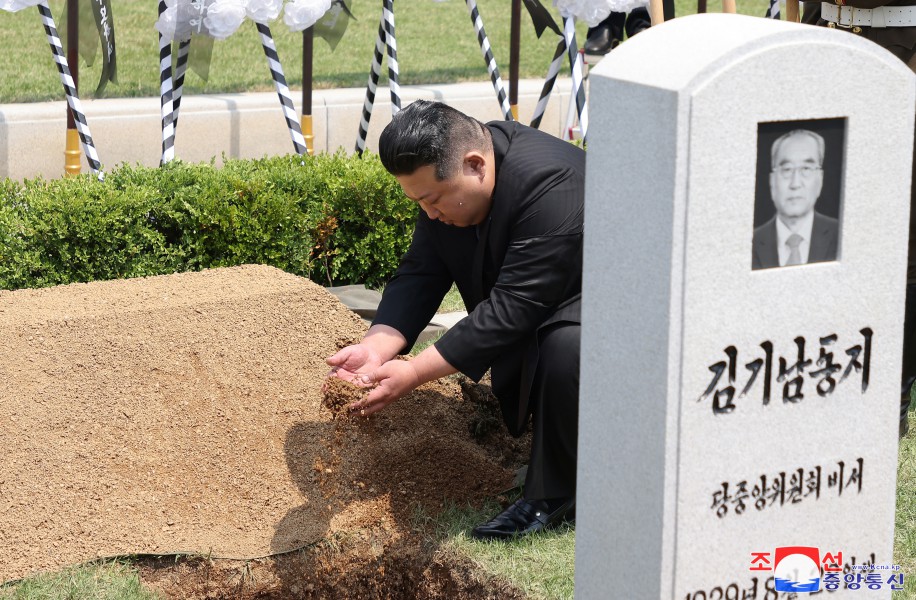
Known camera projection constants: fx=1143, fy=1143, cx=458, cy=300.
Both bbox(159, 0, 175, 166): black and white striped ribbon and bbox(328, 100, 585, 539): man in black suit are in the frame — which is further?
bbox(159, 0, 175, 166): black and white striped ribbon

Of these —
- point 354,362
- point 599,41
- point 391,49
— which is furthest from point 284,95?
point 599,41

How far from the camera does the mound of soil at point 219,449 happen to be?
3.49m

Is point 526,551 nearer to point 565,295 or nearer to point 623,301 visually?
point 565,295

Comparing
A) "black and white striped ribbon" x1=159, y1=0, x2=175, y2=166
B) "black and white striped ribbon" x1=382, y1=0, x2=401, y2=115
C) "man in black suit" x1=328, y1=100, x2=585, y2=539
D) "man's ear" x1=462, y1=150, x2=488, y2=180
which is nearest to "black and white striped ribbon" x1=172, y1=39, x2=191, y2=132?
"black and white striped ribbon" x1=159, y1=0, x2=175, y2=166

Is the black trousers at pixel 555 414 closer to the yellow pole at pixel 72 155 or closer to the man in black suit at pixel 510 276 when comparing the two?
the man in black suit at pixel 510 276

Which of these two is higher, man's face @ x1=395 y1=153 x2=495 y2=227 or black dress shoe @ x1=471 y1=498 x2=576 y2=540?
man's face @ x1=395 y1=153 x2=495 y2=227

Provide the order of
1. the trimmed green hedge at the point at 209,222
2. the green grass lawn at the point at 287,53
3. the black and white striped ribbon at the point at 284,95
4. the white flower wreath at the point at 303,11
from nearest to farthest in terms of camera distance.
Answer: the trimmed green hedge at the point at 209,222, the white flower wreath at the point at 303,11, the black and white striped ribbon at the point at 284,95, the green grass lawn at the point at 287,53

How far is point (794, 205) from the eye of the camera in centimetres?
236

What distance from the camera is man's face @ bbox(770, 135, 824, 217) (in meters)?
2.33

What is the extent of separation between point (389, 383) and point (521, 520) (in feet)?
1.95

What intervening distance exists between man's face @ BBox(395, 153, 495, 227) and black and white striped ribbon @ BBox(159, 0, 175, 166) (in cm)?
260

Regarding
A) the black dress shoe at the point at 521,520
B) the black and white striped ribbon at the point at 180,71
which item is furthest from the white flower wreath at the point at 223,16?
the black dress shoe at the point at 521,520

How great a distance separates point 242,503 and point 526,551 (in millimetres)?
972

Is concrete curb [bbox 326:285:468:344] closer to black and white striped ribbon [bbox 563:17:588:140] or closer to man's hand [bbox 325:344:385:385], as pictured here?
man's hand [bbox 325:344:385:385]
